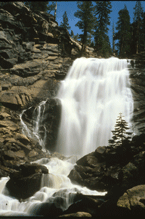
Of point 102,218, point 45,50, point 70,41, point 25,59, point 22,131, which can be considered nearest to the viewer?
point 102,218

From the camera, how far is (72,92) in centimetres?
2353

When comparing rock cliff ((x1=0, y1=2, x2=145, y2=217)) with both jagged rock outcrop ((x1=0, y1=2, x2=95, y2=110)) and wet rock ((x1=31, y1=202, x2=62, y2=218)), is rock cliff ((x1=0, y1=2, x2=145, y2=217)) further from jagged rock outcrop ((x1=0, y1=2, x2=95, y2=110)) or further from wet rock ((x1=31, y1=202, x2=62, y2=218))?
wet rock ((x1=31, y1=202, x2=62, y2=218))

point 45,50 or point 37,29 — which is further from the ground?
point 37,29

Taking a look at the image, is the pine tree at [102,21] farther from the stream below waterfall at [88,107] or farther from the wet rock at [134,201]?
the wet rock at [134,201]

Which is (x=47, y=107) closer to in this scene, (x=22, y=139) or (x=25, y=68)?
(x=22, y=139)

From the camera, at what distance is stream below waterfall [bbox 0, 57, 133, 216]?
61.3 feet

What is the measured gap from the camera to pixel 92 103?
21969 millimetres

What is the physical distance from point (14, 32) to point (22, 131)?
1651cm

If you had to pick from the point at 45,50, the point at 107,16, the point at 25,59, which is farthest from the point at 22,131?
the point at 107,16

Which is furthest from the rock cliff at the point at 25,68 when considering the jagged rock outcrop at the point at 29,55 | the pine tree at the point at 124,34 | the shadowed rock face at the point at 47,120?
the pine tree at the point at 124,34

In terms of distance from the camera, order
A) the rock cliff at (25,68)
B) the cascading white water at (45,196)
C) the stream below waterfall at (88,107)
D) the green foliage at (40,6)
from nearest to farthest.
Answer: the cascading white water at (45,196)
the rock cliff at (25,68)
the stream below waterfall at (88,107)
the green foliage at (40,6)

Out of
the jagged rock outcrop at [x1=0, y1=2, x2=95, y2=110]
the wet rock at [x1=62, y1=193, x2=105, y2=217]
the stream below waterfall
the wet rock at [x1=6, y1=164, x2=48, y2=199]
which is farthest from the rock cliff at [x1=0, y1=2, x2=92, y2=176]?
the wet rock at [x1=62, y1=193, x2=105, y2=217]

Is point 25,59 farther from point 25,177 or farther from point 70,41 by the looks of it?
point 25,177

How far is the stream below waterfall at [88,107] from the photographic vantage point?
1867cm
